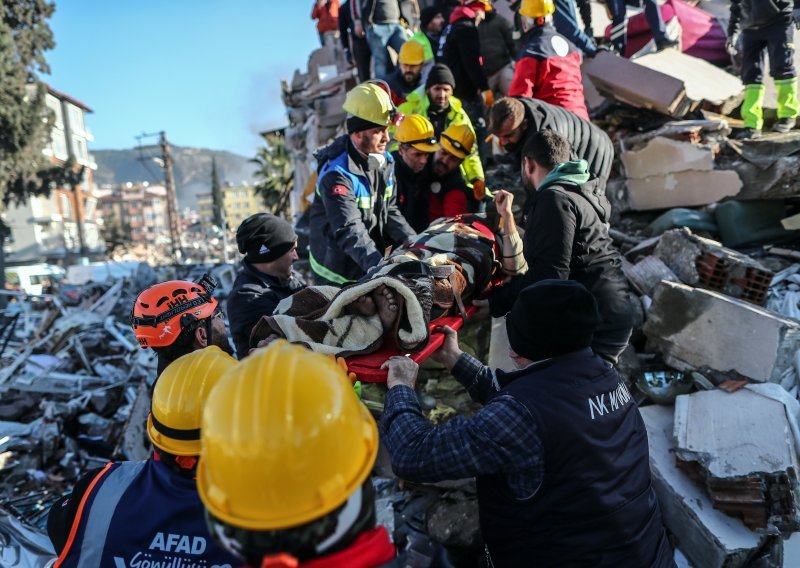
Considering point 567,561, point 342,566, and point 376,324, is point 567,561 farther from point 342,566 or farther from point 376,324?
point 376,324

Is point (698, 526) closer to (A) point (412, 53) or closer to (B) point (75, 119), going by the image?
(A) point (412, 53)

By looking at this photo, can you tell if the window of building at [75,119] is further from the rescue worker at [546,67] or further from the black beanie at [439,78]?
the rescue worker at [546,67]

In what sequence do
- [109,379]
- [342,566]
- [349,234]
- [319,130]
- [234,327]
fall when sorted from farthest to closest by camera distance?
[319,130]
[109,379]
[349,234]
[234,327]
[342,566]

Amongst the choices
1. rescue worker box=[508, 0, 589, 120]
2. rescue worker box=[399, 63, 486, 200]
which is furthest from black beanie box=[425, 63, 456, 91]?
rescue worker box=[508, 0, 589, 120]

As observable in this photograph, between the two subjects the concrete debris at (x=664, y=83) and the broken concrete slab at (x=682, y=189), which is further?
the concrete debris at (x=664, y=83)

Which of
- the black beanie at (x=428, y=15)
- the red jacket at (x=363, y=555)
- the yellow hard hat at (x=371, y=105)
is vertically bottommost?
the red jacket at (x=363, y=555)

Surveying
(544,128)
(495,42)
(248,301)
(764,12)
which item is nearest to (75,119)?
(495,42)

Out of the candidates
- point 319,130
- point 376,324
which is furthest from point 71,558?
point 319,130

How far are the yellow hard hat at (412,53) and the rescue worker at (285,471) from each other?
5.24m

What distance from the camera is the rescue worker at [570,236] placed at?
7.85 ft

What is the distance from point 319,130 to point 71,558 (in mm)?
A: 8726

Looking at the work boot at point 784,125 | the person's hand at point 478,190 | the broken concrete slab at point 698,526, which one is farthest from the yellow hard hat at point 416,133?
the work boot at point 784,125

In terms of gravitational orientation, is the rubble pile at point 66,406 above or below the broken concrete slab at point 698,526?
below

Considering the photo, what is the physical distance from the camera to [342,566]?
0.90 m
